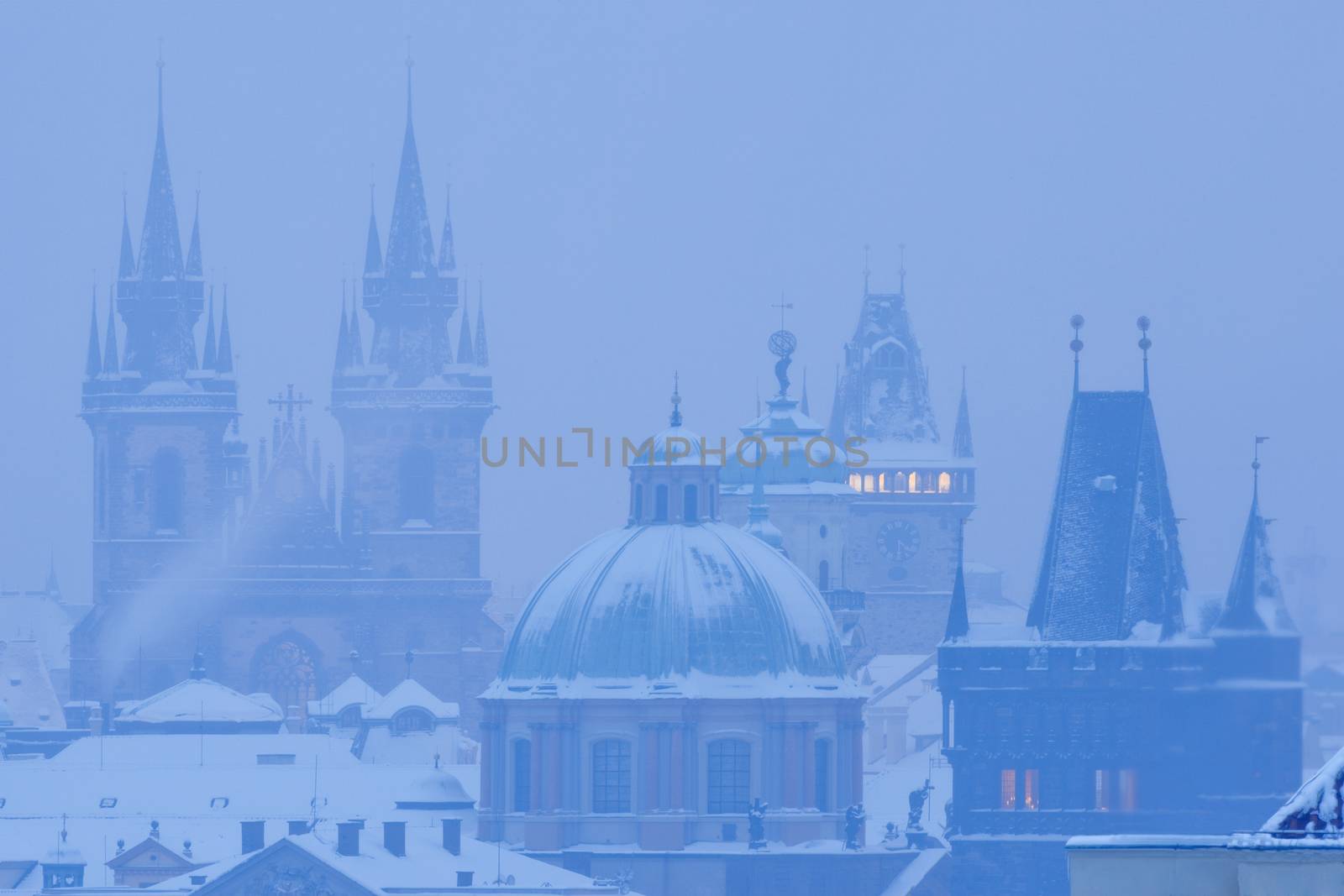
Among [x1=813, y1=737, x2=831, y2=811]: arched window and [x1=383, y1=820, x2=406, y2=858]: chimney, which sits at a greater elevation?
[x1=813, y1=737, x2=831, y2=811]: arched window

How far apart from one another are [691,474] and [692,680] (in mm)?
5773

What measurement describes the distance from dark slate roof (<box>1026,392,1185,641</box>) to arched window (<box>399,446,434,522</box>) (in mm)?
90139

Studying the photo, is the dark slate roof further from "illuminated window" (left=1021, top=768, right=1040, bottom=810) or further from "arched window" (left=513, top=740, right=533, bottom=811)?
"arched window" (left=513, top=740, right=533, bottom=811)

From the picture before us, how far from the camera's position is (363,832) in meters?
115

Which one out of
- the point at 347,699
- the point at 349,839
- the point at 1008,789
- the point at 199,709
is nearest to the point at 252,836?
the point at 349,839

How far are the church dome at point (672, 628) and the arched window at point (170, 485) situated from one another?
247 ft

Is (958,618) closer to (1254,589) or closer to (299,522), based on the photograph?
(1254,589)

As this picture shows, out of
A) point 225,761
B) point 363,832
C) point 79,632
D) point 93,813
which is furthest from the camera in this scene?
point 79,632

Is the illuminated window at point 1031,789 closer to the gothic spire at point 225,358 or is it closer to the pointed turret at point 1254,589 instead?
the pointed turret at point 1254,589

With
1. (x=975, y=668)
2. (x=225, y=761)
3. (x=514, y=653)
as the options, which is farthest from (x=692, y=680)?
(x=225, y=761)

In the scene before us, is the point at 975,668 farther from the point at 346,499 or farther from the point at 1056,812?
the point at 346,499

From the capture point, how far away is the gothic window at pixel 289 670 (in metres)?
195

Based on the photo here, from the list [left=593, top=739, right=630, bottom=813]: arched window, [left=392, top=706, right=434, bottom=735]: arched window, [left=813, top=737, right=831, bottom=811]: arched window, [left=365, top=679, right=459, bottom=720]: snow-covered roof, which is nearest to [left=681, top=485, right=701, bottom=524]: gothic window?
[left=593, top=739, right=630, bottom=813]: arched window

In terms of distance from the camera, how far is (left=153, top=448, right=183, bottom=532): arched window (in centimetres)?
19575
